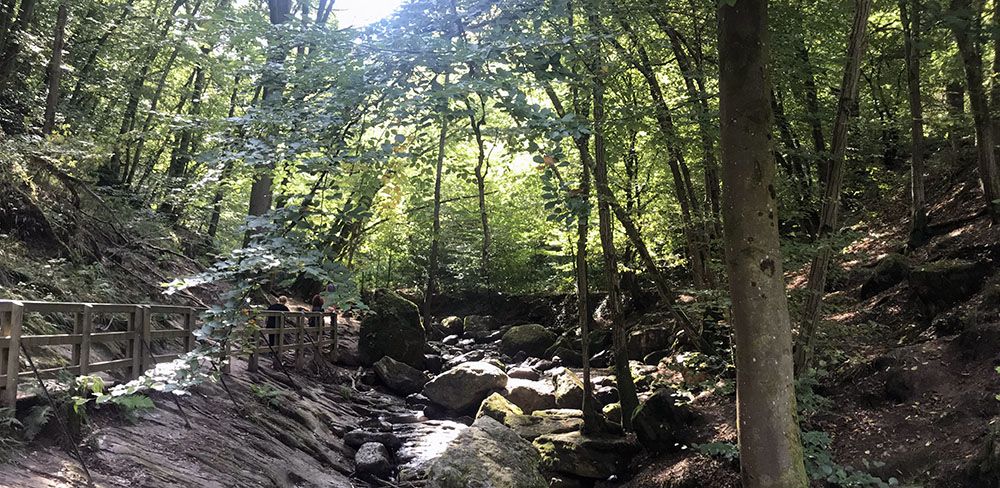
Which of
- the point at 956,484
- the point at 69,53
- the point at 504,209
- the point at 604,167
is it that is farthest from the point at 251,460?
the point at 504,209

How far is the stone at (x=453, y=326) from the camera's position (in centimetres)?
2539

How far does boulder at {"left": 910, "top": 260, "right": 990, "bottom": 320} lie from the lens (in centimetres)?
959

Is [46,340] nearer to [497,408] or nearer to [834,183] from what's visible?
[497,408]

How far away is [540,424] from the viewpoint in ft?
38.2

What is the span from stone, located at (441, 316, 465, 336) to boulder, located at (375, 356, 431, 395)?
9312 mm

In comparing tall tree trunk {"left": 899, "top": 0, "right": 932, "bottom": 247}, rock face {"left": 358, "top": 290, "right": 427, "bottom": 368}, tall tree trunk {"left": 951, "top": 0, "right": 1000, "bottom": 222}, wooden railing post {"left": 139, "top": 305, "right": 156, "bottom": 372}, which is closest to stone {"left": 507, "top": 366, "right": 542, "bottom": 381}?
rock face {"left": 358, "top": 290, "right": 427, "bottom": 368}

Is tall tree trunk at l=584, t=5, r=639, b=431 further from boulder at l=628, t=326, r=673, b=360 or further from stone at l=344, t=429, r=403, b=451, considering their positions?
boulder at l=628, t=326, r=673, b=360

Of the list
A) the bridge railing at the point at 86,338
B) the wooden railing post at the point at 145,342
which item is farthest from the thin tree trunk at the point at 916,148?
the wooden railing post at the point at 145,342

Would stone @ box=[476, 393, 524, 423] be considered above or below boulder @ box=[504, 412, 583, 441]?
above

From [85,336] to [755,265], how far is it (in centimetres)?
667

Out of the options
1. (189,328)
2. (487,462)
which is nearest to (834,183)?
(487,462)

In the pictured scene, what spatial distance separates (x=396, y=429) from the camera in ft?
39.0

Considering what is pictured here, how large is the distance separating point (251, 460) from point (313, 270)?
4.84m

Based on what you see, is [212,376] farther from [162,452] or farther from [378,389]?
[378,389]
